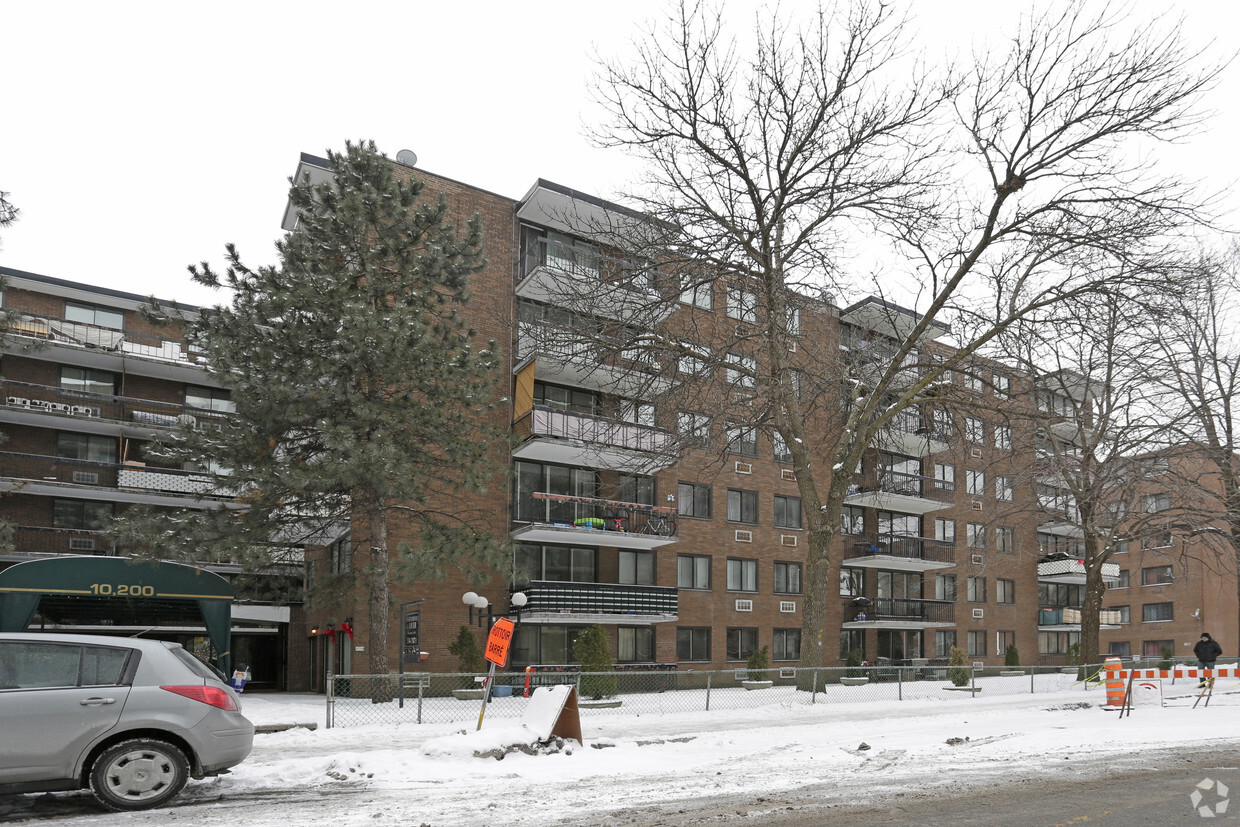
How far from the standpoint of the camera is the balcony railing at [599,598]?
28.3 m

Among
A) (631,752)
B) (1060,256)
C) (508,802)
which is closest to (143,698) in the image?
(508,802)

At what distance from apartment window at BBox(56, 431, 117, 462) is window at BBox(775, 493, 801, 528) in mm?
24955

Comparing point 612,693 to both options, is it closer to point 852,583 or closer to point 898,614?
point 852,583

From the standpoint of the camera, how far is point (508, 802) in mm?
8398

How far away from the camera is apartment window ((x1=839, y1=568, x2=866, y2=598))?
38.9 m

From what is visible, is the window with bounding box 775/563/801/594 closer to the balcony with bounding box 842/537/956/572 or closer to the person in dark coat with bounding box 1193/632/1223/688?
the balcony with bounding box 842/537/956/572

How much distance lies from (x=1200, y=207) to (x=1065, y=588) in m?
41.0


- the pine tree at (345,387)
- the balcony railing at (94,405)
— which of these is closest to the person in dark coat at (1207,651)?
the pine tree at (345,387)

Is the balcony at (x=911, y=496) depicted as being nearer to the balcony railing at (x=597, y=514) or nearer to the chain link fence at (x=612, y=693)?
the balcony railing at (x=597, y=514)

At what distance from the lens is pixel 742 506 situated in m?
36.3

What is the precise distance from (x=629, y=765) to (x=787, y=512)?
91.7ft

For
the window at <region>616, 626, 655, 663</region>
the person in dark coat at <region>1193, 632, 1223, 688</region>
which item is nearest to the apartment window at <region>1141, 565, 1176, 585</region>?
the person in dark coat at <region>1193, 632, 1223, 688</region>

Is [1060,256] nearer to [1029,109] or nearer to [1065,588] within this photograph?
[1029,109]

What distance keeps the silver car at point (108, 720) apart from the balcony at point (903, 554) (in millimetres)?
33225
